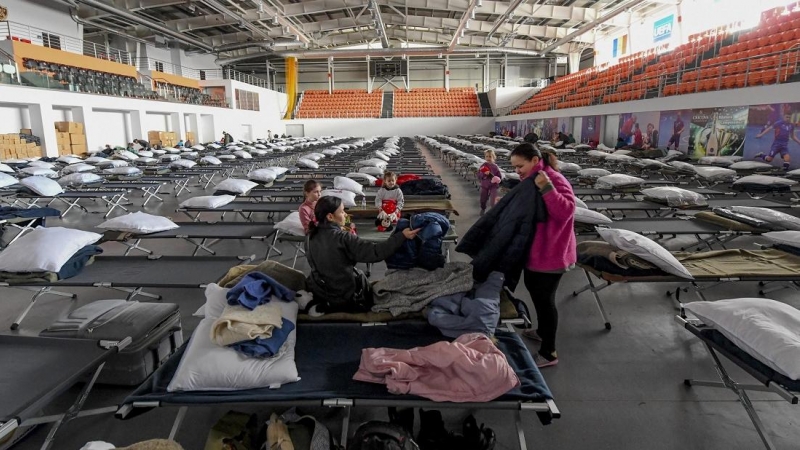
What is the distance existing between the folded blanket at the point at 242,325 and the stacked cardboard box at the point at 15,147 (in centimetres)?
1305

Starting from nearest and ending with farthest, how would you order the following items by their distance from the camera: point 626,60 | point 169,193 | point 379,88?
point 169,193
point 626,60
point 379,88

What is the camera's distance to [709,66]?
40.1 feet

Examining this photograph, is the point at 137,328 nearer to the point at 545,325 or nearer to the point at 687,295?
the point at 545,325

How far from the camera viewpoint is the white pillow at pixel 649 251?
325 centimetres

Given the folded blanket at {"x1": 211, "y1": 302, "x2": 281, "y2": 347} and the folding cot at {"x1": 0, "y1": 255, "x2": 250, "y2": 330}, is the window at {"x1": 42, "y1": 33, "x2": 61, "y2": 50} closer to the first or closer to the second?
the folding cot at {"x1": 0, "y1": 255, "x2": 250, "y2": 330}

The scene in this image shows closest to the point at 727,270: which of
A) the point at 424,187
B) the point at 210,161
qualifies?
the point at 424,187

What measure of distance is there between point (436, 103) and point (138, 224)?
2844 centimetres

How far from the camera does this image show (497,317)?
2551mm

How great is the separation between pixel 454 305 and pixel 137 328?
1839 mm

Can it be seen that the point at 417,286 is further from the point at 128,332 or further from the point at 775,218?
the point at 775,218

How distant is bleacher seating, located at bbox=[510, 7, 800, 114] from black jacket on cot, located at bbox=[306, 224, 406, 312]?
33.2 feet

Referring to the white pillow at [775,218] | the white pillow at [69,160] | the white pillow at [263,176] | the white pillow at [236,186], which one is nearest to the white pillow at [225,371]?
the white pillow at [775,218]

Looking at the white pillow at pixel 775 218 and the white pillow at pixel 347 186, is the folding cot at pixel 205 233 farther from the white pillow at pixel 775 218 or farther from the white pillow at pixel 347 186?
the white pillow at pixel 775 218

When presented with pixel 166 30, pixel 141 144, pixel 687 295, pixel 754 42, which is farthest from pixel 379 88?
pixel 687 295
